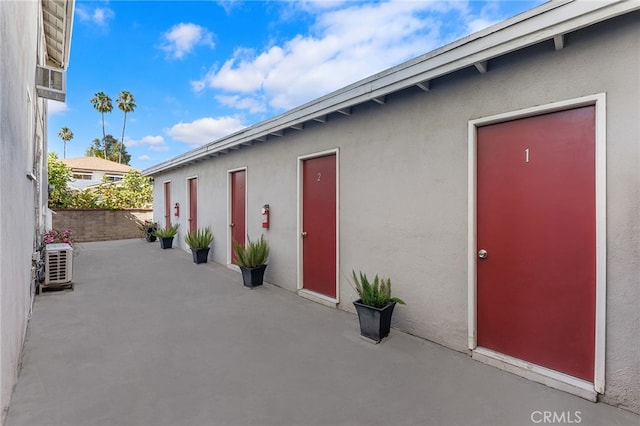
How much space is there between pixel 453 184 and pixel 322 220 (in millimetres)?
2127

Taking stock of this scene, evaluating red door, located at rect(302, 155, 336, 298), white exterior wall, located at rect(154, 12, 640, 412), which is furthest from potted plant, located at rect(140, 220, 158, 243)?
red door, located at rect(302, 155, 336, 298)

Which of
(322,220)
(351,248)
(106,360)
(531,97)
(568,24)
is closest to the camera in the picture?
(568,24)

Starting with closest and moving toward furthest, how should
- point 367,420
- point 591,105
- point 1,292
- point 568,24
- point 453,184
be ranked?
1. point 1,292
2. point 367,420
3. point 568,24
4. point 591,105
5. point 453,184

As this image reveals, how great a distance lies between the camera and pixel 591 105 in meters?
2.28

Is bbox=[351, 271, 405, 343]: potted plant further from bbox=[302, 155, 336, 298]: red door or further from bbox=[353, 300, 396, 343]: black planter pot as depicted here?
bbox=[302, 155, 336, 298]: red door

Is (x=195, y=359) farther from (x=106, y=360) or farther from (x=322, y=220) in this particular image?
(x=322, y=220)

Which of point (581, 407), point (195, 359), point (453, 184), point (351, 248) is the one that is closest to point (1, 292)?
point (195, 359)

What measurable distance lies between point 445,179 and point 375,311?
5.16 feet

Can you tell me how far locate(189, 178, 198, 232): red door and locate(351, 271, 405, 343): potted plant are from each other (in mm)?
6829

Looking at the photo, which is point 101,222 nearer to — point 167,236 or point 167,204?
point 167,204

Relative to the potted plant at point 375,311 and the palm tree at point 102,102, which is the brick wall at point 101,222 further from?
the palm tree at point 102,102

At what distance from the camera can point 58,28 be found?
18.9ft

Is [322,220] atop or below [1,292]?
atop

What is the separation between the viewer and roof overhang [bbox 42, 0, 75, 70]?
4988mm
